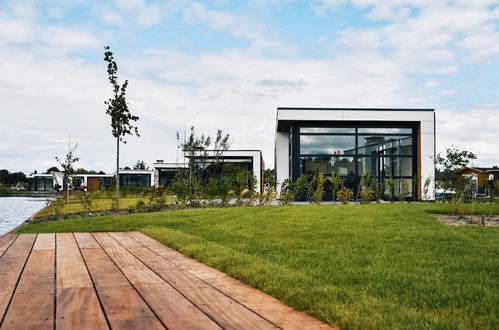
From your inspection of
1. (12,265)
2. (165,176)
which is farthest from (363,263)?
(165,176)

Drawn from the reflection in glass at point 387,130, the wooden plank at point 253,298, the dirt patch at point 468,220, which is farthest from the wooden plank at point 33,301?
the reflection in glass at point 387,130

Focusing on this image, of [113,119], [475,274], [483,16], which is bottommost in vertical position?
[475,274]

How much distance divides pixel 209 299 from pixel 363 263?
1.88m

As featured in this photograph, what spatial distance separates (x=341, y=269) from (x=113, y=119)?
1228 centimetres

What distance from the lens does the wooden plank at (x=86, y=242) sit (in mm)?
5184

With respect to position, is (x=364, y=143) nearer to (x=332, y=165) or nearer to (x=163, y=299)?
(x=332, y=165)

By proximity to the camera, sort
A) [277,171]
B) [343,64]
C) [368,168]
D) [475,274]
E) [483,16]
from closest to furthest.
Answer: [475,274]
[483,16]
[343,64]
[368,168]
[277,171]

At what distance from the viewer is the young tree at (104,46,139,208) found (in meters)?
14.8

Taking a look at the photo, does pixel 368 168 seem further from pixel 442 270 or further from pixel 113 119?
pixel 442 270

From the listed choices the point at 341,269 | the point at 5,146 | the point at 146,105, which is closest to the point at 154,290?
the point at 341,269

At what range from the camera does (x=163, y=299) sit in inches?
106

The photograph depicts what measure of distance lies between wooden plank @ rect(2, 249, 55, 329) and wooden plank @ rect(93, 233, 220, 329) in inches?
19.8

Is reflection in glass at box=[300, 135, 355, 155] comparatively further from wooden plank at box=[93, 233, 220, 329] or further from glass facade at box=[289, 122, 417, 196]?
wooden plank at box=[93, 233, 220, 329]

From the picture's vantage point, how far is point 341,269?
3812mm
